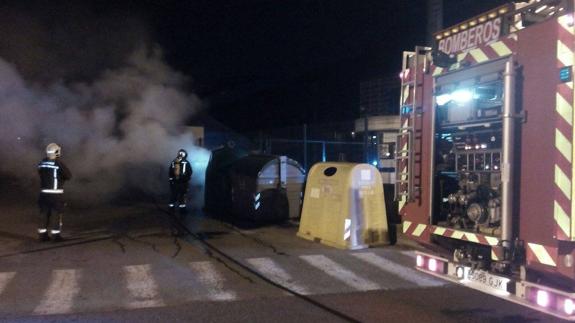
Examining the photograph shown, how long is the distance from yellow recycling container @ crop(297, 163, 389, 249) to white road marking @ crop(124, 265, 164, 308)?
347 centimetres

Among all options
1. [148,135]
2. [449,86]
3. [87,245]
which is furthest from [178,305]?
[148,135]

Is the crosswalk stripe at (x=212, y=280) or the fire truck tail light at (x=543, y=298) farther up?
the fire truck tail light at (x=543, y=298)

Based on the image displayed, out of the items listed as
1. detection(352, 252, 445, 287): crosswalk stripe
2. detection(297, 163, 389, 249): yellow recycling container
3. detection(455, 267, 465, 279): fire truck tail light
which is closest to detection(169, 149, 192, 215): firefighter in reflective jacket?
detection(297, 163, 389, 249): yellow recycling container

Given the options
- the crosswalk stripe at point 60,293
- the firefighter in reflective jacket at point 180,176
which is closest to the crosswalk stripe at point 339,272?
the crosswalk stripe at point 60,293

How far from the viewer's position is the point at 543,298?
4.36 meters

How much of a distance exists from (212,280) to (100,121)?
8318 mm

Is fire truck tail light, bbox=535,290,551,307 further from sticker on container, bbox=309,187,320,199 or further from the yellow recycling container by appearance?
sticker on container, bbox=309,187,320,199

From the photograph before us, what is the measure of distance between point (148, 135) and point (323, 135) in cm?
1392

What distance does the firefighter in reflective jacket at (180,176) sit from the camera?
14930mm

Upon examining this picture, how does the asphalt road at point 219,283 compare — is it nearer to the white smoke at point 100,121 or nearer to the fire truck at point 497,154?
the fire truck at point 497,154

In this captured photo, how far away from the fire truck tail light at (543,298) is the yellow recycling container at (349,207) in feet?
18.6

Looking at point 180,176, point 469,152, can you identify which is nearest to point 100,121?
point 180,176

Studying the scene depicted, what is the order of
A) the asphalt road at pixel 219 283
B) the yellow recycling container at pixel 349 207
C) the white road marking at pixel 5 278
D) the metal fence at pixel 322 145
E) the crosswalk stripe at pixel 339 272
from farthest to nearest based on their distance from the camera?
the metal fence at pixel 322 145, the yellow recycling container at pixel 349 207, the crosswalk stripe at pixel 339 272, the white road marking at pixel 5 278, the asphalt road at pixel 219 283

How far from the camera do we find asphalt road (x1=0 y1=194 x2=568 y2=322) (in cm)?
616
